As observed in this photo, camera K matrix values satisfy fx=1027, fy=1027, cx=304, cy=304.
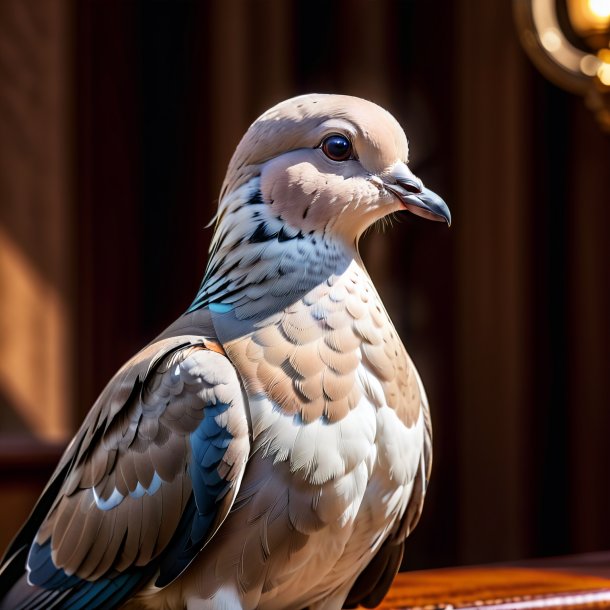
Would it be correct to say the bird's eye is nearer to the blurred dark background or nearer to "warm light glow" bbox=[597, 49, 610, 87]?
"warm light glow" bbox=[597, 49, 610, 87]

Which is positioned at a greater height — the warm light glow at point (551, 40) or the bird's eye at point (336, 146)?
the warm light glow at point (551, 40)

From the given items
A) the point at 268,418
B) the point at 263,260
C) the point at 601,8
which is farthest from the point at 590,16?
the point at 268,418

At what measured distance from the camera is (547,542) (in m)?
3.05

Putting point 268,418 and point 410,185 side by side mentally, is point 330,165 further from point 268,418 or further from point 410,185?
point 268,418

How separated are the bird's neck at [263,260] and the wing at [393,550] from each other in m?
0.16

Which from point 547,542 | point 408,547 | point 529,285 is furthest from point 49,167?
point 547,542

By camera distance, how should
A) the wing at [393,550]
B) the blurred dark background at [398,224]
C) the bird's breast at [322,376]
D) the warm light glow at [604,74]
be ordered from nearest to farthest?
the bird's breast at [322,376] → the wing at [393,550] → the warm light glow at [604,74] → the blurred dark background at [398,224]

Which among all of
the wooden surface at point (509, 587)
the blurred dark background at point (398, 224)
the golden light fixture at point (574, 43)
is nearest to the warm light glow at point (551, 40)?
the golden light fixture at point (574, 43)

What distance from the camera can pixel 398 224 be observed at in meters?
2.96

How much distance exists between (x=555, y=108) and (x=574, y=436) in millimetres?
961

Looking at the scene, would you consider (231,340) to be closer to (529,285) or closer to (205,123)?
(205,123)

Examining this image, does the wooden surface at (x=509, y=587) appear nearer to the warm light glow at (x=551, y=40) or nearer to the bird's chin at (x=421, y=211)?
the bird's chin at (x=421, y=211)

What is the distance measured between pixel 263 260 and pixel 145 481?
232 millimetres

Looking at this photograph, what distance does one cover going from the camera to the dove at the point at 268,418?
90cm
